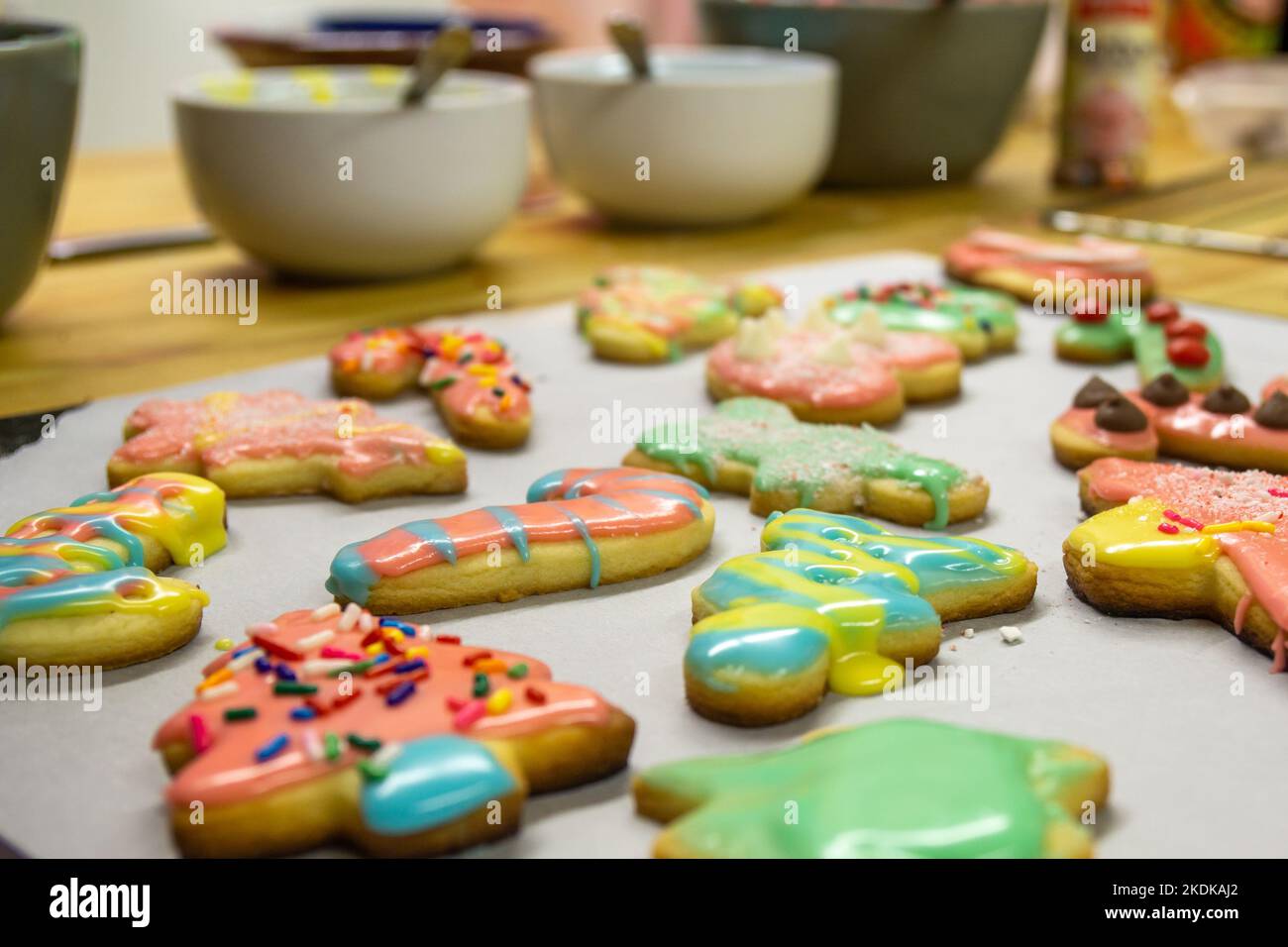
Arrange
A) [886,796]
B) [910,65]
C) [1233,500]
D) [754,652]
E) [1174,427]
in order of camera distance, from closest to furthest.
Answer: [886,796] < [754,652] < [1233,500] < [1174,427] < [910,65]

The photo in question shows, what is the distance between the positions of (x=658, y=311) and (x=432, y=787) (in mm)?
1060

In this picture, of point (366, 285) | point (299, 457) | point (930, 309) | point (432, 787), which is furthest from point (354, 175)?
point (432, 787)

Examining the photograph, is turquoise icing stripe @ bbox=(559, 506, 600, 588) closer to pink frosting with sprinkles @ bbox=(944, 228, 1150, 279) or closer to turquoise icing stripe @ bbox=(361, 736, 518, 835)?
turquoise icing stripe @ bbox=(361, 736, 518, 835)

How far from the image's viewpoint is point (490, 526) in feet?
3.85

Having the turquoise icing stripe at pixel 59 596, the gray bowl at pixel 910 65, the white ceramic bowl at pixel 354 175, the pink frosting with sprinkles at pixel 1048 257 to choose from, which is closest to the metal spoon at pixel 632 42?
the white ceramic bowl at pixel 354 175

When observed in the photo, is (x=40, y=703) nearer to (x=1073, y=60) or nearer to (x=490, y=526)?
(x=490, y=526)

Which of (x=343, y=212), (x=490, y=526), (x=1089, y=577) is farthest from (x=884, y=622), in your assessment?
(x=343, y=212)

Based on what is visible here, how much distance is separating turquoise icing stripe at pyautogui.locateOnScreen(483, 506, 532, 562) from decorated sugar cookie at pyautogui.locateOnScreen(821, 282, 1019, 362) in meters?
0.70

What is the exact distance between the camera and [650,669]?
1.06 metres

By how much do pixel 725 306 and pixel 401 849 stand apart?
1.17 meters

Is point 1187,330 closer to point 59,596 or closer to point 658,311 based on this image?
point 658,311

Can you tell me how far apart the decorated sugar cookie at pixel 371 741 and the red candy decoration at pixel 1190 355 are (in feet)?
3.21
